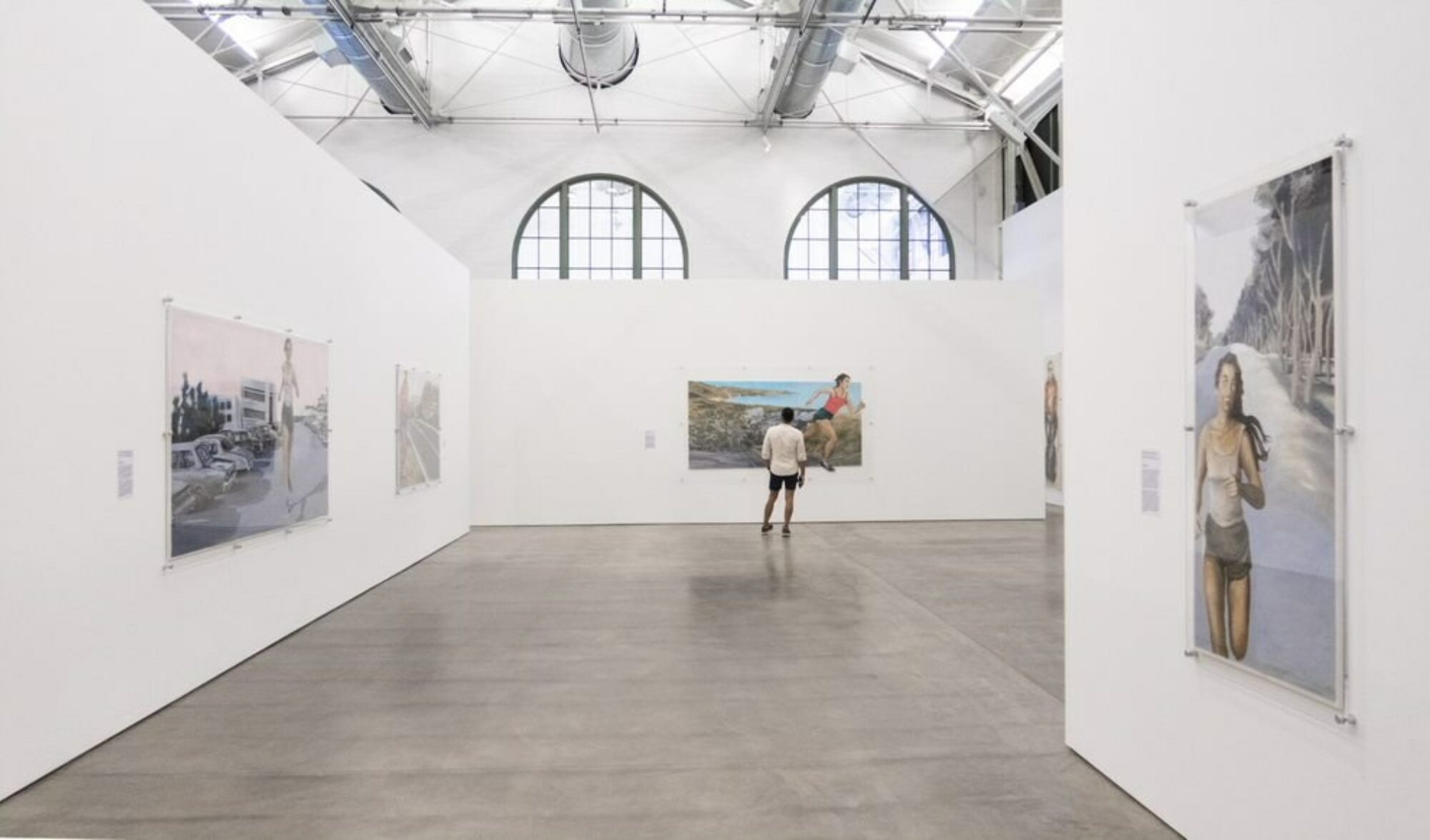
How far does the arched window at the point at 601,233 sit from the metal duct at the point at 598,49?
9.26 feet

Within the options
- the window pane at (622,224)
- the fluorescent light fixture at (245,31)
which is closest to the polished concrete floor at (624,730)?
the window pane at (622,224)

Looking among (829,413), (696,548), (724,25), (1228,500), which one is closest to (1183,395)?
(1228,500)

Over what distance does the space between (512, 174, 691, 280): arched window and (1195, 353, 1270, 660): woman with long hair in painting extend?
19523mm

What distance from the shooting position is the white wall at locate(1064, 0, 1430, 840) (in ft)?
9.39

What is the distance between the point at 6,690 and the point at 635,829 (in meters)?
3.64

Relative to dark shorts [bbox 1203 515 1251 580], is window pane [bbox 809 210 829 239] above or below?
above

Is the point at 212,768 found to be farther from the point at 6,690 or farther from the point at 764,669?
the point at 764,669

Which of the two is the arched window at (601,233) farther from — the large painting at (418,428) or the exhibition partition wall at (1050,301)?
the large painting at (418,428)

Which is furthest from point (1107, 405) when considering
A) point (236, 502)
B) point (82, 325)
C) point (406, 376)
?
point (406, 376)

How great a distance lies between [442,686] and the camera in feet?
21.2

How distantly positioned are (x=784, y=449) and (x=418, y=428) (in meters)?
6.51

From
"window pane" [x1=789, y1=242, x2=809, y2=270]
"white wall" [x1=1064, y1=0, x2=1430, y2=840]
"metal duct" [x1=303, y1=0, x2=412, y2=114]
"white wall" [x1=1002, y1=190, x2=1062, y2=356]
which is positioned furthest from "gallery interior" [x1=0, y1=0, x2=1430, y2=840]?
"window pane" [x1=789, y1=242, x2=809, y2=270]

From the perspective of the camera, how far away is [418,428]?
40.9ft

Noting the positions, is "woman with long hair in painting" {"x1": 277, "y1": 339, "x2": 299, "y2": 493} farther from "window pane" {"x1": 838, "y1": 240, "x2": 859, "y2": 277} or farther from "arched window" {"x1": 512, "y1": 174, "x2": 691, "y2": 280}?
"window pane" {"x1": 838, "y1": 240, "x2": 859, "y2": 277}
